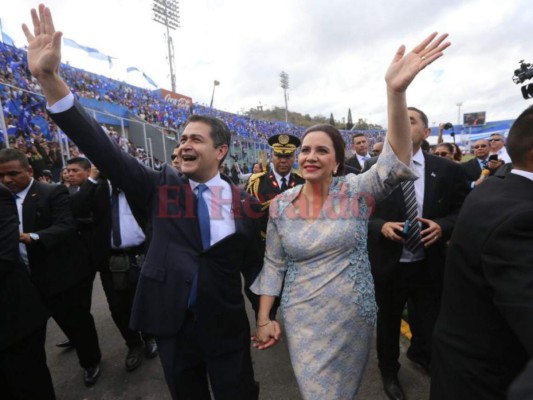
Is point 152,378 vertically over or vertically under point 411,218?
under

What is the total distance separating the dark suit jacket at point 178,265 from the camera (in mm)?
1613

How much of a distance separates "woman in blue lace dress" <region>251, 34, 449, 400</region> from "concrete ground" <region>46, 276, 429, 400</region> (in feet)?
3.38

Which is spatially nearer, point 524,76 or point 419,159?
point 419,159

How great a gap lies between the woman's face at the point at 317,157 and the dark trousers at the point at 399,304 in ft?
3.77

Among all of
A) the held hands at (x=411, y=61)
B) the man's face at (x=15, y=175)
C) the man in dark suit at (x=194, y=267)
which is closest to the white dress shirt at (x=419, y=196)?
the held hands at (x=411, y=61)

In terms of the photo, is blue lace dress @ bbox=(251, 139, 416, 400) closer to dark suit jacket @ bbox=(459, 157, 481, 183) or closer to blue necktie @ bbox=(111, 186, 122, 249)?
blue necktie @ bbox=(111, 186, 122, 249)

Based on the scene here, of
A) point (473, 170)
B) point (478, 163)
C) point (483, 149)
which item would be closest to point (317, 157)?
point (473, 170)

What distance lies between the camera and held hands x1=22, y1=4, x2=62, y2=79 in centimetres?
133

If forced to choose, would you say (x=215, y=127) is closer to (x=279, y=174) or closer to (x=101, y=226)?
(x=101, y=226)

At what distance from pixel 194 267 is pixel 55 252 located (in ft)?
5.73

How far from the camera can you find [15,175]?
248 centimetres

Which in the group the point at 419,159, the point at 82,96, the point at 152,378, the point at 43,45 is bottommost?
the point at 152,378

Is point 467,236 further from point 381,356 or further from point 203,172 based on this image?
point 381,356

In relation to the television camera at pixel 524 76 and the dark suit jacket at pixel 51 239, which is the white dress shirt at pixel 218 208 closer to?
the dark suit jacket at pixel 51 239
